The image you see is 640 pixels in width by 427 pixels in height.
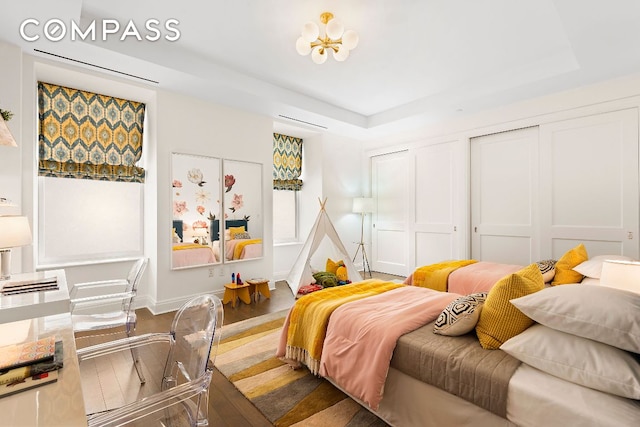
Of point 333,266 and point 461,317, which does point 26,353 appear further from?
point 333,266

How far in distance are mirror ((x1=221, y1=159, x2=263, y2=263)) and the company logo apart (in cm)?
167

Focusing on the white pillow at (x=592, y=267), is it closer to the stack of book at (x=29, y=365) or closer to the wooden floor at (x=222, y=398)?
the wooden floor at (x=222, y=398)

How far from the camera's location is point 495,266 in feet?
11.9

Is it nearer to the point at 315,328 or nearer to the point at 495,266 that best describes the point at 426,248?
the point at 495,266

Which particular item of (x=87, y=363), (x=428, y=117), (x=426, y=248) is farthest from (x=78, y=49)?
(x=426, y=248)

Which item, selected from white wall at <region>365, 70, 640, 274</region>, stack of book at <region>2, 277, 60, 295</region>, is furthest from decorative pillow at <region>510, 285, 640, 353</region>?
white wall at <region>365, 70, 640, 274</region>

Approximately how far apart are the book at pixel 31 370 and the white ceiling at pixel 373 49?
251cm

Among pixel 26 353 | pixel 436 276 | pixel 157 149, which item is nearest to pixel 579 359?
pixel 26 353

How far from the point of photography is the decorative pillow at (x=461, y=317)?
1.65m

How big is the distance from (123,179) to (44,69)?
1.27 m

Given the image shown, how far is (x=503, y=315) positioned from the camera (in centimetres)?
153

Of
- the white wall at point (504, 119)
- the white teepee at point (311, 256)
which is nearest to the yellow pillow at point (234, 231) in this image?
the white teepee at point (311, 256)

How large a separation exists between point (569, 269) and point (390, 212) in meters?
3.16

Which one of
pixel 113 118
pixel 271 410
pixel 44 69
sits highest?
pixel 44 69
